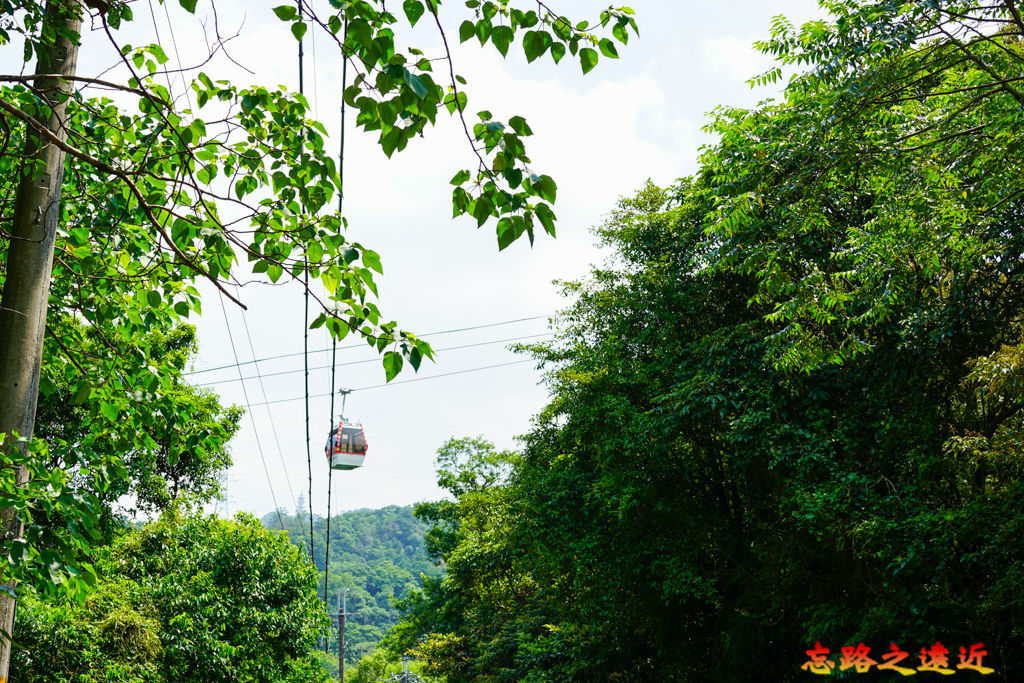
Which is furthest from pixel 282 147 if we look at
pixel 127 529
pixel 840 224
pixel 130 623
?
pixel 127 529

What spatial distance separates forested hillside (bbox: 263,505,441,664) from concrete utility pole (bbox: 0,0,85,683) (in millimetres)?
49426

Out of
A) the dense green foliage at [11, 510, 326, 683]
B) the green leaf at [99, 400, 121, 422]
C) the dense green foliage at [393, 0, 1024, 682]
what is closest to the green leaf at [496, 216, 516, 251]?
the green leaf at [99, 400, 121, 422]

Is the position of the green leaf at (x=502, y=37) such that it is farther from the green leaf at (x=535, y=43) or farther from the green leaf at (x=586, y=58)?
Result: the green leaf at (x=586, y=58)

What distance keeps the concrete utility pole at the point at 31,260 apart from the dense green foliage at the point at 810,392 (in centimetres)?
503

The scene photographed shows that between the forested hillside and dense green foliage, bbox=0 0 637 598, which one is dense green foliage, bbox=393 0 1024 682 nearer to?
dense green foliage, bbox=0 0 637 598

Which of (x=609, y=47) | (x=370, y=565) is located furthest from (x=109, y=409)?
(x=370, y=565)

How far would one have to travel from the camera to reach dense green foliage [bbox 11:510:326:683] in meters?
9.55

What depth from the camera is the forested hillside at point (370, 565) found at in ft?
218

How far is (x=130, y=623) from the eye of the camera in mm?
10117

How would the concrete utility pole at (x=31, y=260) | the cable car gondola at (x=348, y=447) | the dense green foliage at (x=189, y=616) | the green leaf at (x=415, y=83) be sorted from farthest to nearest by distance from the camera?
the cable car gondola at (x=348, y=447)
the dense green foliage at (x=189, y=616)
the concrete utility pole at (x=31, y=260)
the green leaf at (x=415, y=83)

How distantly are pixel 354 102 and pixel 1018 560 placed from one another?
6.65 meters

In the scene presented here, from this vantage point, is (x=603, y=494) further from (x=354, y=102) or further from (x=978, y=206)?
(x=354, y=102)

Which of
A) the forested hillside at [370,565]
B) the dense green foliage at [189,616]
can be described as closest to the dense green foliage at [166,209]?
the dense green foliage at [189,616]

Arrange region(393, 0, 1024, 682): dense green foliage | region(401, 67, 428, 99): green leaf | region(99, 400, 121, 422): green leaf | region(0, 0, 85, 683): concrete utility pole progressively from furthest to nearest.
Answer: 1. region(393, 0, 1024, 682): dense green foliage
2. region(99, 400, 121, 422): green leaf
3. region(0, 0, 85, 683): concrete utility pole
4. region(401, 67, 428, 99): green leaf
